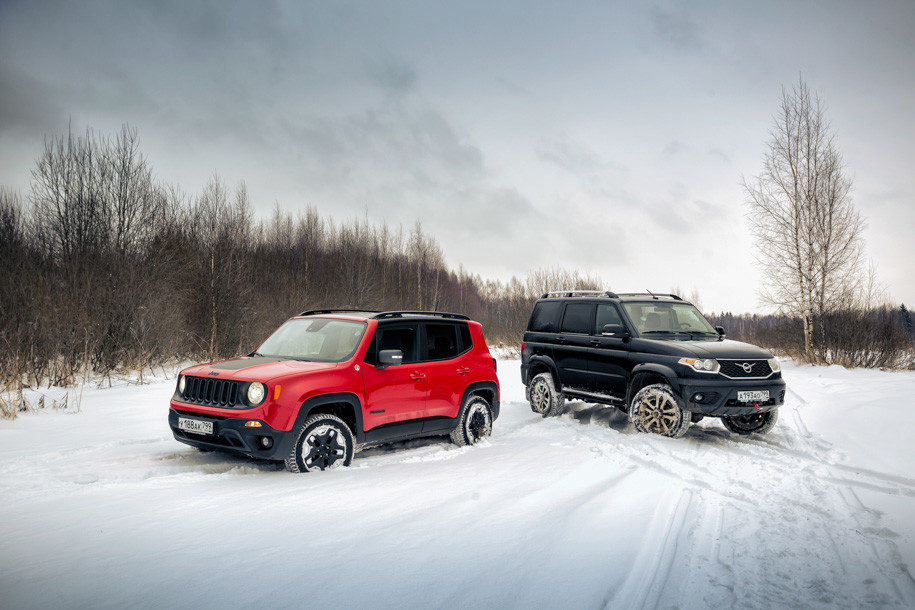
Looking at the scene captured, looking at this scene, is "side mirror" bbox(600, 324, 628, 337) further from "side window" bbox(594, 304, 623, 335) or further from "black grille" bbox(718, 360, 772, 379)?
"black grille" bbox(718, 360, 772, 379)

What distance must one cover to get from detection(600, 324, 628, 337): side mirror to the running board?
1.00 m

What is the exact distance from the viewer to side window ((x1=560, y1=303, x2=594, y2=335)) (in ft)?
32.9

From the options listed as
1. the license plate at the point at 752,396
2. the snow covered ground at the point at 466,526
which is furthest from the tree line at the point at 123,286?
the license plate at the point at 752,396

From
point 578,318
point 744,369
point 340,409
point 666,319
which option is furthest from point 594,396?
point 340,409

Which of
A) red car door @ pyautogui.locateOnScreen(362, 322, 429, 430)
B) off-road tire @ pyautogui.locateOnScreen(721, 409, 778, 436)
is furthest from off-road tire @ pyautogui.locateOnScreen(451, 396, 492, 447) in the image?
off-road tire @ pyautogui.locateOnScreen(721, 409, 778, 436)

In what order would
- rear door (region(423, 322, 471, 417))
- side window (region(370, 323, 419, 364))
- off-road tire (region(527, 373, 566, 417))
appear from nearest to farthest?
1. side window (region(370, 323, 419, 364))
2. rear door (region(423, 322, 471, 417))
3. off-road tire (region(527, 373, 566, 417))

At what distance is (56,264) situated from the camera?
16859 mm

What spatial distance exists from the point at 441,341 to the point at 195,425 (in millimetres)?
3153

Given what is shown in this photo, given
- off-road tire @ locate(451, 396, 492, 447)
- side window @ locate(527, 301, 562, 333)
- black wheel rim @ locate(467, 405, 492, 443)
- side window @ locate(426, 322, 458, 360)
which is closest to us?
side window @ locate(426, 322, 458, 360)

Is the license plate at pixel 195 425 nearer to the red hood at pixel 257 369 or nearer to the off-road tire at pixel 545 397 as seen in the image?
the red hood at pixel 257 369

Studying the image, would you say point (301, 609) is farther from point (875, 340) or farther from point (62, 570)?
point (875, 340)

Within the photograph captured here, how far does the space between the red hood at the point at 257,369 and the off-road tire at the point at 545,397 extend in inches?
202

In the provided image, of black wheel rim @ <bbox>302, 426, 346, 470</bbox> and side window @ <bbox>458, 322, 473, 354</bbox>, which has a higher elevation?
side window @ <bbox>458, 322, 473, 354</bbox>

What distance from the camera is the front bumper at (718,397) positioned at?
7961mm
